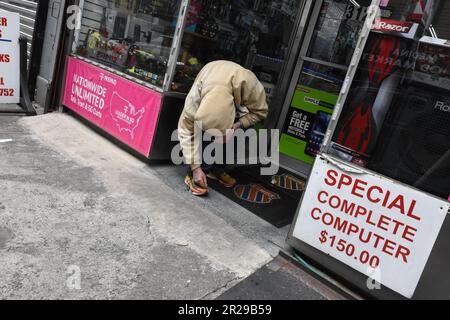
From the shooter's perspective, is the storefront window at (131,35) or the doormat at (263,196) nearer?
the doormat at (263,196)

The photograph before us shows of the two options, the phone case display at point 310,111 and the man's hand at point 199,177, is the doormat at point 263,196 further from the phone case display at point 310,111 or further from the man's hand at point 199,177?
the phone case display at point 310,111

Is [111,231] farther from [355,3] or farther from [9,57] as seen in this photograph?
[355,3]

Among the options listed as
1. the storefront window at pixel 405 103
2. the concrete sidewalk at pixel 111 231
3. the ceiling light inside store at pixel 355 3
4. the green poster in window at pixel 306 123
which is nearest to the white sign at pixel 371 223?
the storefront window at pixel 405 103

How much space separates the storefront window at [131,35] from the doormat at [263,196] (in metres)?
1.48

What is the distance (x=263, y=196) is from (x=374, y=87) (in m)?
1.90

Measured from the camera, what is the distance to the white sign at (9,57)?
5145mm

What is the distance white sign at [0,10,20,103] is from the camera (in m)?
5.14

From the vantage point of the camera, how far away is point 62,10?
5348 millimetres

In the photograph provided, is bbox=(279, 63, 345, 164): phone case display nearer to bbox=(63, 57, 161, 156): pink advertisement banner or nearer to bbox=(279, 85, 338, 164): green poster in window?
bbox=(279, 85, 338, 164): green poster in window

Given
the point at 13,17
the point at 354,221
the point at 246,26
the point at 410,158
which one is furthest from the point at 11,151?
the point at 410,158

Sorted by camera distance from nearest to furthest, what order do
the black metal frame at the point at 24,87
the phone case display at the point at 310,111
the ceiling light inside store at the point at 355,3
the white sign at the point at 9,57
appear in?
the ceiling light inside store at the point at 355,3 < the phone case display at the point at 310,111 < the white sign at the point at 9,57 < the black metal frame at the point at 24,87

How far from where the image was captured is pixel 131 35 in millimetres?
5023

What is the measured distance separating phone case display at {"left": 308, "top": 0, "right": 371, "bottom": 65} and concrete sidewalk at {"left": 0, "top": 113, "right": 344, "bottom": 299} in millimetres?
2421
